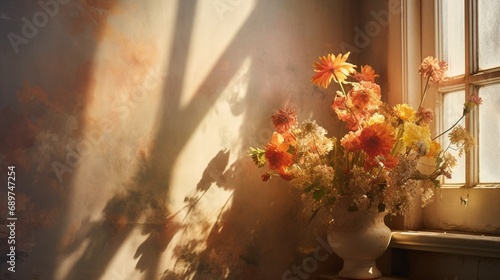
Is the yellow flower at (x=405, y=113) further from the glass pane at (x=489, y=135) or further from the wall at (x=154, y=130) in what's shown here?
the wall at (x=154, y=130)

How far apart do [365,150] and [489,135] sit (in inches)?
20.8

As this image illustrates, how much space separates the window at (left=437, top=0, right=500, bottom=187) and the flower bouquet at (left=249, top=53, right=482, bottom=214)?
85 mm

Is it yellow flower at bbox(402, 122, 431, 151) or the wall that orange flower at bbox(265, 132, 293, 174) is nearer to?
the wall

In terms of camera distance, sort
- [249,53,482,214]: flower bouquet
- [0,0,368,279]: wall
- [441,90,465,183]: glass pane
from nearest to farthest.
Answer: [0,0,368,279]: wall < [249,53,482,214]: flower bouquet < [441,90,465,183]: glass pane

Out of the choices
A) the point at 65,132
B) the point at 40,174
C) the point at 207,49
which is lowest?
the point at 40,174

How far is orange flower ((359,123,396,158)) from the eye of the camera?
190 centimetres

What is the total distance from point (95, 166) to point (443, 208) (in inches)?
50.0

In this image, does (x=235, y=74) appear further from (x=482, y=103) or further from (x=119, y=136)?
(x=482, y=103)

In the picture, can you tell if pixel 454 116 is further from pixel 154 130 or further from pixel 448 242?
pixel 154 130

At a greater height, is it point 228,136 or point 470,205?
point 228,136

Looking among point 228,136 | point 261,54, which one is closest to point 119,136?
point 228,136

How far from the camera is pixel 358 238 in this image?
208 centimetres

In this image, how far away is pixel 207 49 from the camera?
7.37 feet

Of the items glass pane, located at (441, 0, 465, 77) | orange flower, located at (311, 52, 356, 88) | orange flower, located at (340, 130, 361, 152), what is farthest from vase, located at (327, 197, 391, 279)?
glass pane, located at (441, 0, 465, 77)
